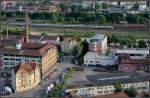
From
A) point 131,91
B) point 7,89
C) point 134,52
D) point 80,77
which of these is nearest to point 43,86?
point 7,89

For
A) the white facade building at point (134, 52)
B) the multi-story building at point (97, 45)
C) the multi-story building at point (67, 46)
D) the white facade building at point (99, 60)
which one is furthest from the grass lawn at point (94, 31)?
the white facade building at point (99, 60)

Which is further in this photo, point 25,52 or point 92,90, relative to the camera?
point 25,52

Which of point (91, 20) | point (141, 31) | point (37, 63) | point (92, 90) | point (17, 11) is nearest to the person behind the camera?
point (92, 90)

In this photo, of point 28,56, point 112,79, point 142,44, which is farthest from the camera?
point 142,44

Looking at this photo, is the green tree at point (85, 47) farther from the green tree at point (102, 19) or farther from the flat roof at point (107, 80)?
the green tree at point (102, 19)

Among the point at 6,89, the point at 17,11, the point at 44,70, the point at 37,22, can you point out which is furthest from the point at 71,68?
the point at 17,11

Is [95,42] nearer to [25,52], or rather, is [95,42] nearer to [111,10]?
[25,52]

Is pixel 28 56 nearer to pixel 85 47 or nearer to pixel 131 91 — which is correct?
pixel 85 47

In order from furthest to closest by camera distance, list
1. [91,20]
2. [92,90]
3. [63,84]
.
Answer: [91,20] < [63,84] < [92,90]
